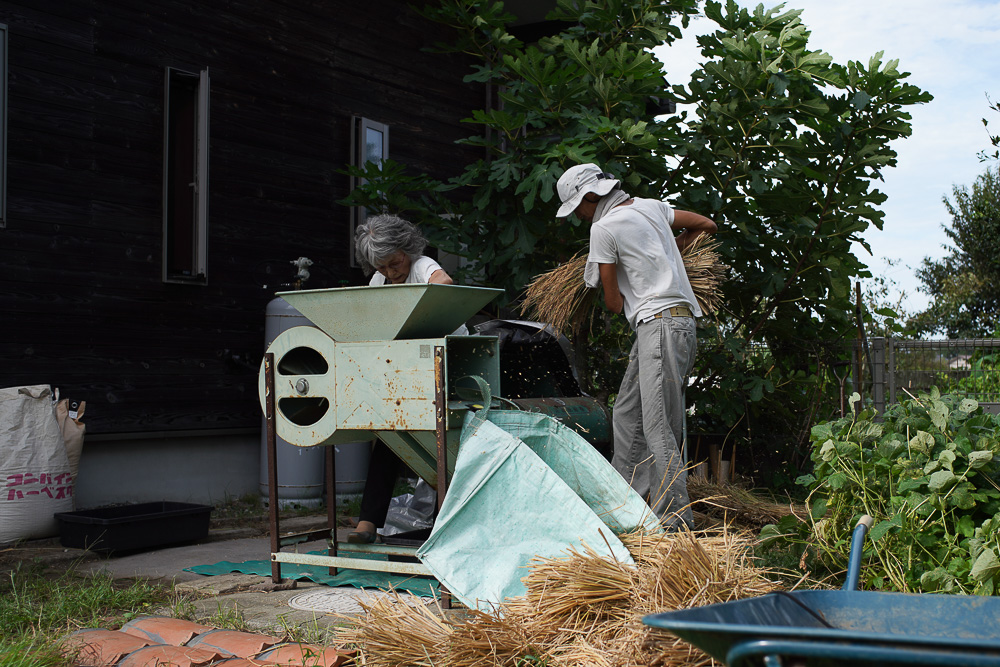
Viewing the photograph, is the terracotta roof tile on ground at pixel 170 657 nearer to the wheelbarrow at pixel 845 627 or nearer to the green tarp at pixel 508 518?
the green tarp at pixel 508 518

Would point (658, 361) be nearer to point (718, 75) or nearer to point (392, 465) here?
point (392, 465)

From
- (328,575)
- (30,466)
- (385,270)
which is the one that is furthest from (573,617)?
(30,466)

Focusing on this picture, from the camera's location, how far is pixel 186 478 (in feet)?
19.9

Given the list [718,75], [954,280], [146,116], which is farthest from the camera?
[954,280]

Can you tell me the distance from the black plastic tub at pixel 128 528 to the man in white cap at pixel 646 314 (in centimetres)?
244

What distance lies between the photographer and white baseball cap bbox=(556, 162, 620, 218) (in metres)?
4.11

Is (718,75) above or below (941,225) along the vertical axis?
below

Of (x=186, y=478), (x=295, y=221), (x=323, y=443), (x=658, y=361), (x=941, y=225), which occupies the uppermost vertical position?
(x=941, y=225)

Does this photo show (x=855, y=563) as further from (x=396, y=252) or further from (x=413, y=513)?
(x=413, y=513)

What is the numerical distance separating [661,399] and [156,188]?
3940 mm

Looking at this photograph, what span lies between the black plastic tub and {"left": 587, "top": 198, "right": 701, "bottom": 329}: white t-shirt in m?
2.69

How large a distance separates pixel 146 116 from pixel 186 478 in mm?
2541

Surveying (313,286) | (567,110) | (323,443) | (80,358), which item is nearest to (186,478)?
(80,358)

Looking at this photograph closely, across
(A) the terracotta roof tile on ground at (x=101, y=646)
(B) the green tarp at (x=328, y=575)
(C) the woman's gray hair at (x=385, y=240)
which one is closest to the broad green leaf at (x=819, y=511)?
(B) the green tarp at (x=328, y=575)
